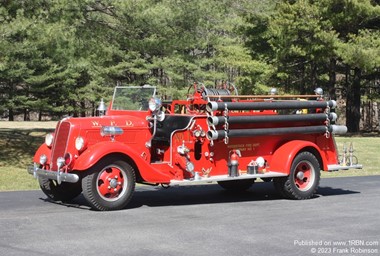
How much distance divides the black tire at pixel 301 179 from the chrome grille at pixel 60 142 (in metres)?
3.68

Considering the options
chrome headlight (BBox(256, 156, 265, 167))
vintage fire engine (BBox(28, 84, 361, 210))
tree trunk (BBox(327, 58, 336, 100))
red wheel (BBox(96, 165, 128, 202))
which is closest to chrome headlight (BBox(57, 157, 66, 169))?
vintage fire engine (BBox(28, 84, 361, 210))

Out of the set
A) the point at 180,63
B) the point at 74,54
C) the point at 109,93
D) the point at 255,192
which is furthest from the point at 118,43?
the point at 109,93

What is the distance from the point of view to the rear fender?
814cm

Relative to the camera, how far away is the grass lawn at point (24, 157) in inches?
527

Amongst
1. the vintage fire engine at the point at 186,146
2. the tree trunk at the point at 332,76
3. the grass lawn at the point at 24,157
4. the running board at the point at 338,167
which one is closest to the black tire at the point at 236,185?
the vintage fire engine at the point at 186,146

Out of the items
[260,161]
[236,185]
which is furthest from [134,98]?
[236,185]

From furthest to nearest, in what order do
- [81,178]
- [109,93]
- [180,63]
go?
[109,93]
[180,63]
[81,178]

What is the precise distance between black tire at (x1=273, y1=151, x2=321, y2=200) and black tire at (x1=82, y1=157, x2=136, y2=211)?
9.15 ft

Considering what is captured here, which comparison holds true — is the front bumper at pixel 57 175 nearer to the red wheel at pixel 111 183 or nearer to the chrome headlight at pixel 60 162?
the chrome headlight at pixel 60 162

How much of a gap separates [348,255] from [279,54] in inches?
844

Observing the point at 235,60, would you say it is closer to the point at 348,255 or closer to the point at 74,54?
the point at 74,54

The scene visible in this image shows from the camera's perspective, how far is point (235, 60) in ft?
91.4

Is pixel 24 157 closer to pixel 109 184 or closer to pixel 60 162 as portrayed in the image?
pixel 60 162

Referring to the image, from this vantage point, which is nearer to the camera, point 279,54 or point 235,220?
point 235,220
